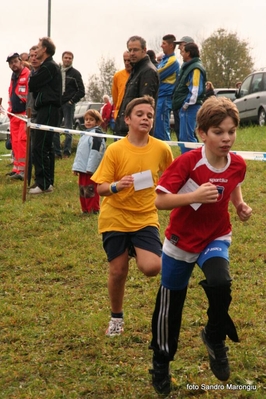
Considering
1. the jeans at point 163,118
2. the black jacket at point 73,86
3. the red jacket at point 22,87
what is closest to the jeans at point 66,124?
the black jacket at point 73,86

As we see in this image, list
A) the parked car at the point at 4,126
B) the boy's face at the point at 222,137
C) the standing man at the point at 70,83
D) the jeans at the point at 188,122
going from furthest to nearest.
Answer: the parked car at the point at 4,126
the standing man at the point at 70,83
the jeans at the point at 188,122
the boy's face at the point at 222,137

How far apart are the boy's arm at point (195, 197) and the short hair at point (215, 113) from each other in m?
0.34

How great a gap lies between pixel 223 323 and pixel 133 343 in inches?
51.5

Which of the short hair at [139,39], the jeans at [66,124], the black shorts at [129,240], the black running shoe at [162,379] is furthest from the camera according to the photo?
the jeans at [66,124]

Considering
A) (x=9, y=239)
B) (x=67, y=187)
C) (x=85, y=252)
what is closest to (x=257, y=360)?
(x=85, y=252)

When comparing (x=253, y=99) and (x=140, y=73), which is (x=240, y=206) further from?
(x=253, y=99)

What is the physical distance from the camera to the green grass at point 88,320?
445 cm

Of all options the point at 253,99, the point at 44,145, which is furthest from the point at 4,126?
the point at 44,145

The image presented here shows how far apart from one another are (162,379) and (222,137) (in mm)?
1464

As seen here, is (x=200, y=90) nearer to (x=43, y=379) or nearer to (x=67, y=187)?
(x=67, y=187)

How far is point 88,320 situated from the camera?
560 cm

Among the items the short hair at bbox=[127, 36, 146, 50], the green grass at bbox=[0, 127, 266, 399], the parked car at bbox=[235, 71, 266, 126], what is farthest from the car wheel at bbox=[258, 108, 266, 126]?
the short hair at bbox=[127, 36, 146, 50]

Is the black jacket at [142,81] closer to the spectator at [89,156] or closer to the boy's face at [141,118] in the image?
the spectator at [89,156]

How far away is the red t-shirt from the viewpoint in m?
3.93
